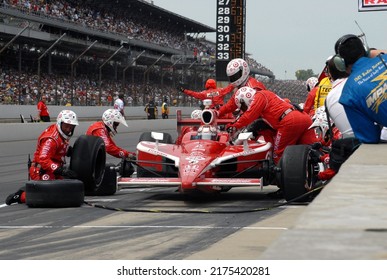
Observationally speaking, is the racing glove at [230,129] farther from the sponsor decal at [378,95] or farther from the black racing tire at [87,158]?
the sponsor decal at [378,95]

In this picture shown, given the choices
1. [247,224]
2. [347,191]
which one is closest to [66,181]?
[247,224]

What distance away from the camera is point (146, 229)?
7.06m

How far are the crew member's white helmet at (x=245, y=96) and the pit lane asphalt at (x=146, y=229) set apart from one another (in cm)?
121

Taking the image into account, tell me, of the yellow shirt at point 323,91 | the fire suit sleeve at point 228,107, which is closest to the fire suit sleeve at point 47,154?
the fire suit sleeve at point 228,107

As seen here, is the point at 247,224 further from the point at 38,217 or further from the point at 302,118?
the point at 302,118

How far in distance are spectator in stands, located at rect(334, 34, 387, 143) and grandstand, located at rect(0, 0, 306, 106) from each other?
24629 millimetres

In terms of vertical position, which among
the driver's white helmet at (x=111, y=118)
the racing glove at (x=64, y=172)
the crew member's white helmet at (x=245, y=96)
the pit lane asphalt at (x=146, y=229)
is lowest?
the pit lane asphalt at (x=146, y=229)

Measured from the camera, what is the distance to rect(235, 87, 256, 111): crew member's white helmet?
10359 mm

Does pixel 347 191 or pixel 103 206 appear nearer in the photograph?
pixel 347 191

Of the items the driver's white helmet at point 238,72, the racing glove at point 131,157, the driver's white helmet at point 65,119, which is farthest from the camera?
the driver's white helmet at point 238,72

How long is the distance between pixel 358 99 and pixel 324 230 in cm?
339

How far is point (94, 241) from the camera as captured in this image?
20.9 feet

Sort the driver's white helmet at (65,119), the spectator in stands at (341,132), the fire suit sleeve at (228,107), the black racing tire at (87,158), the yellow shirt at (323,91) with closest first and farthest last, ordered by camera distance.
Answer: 1. the spectator in stands at (341,132)
2. the driver's white helmet at (65,119)
3. the black racing tire at (87,158)
4. the fire suit sleeve at (228,107)
5. the yellow shirt at (323,91)

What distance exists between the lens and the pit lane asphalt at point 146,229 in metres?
5.72
